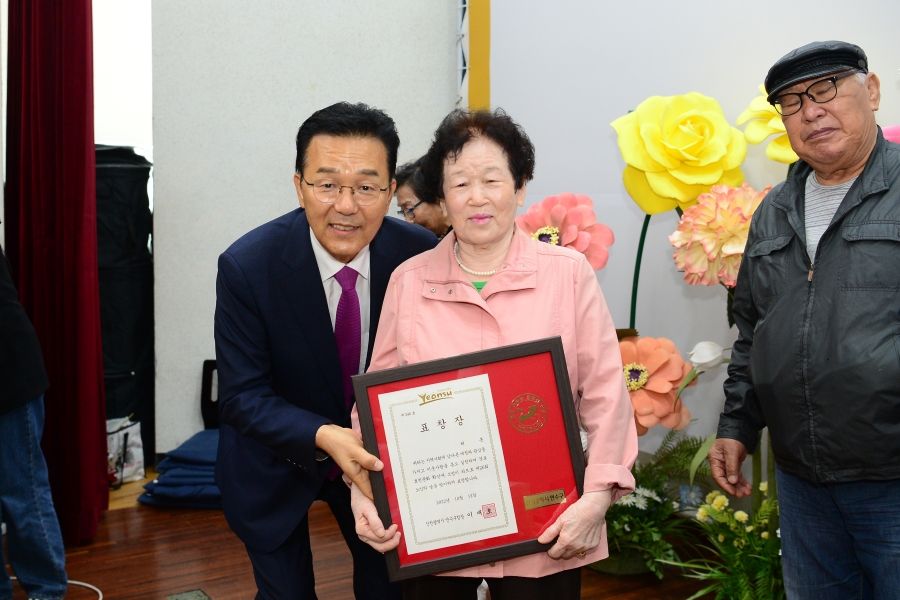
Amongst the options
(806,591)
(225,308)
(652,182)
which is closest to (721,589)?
(806,591)

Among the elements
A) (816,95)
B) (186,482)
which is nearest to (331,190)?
(816,95)

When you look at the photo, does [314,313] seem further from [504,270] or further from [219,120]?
[219,120]

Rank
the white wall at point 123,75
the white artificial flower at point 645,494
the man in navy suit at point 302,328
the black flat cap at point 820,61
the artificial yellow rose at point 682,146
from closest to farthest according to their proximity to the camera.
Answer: the black flat cap at point 820,61
the man in navy suit at point 302,328
the artificial yellow rose at point 682,146
the white artificial flower at point 645,494
the white wall at point 123,75

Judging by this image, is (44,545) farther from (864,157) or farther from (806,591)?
(864,157)

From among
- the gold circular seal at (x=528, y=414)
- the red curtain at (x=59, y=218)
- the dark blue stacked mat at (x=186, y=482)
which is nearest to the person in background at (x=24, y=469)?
the red curtain at (x=59, y=218)

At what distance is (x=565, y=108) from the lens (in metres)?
3.76

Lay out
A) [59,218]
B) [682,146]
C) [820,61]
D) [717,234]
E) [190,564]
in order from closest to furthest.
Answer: [820,61] → [717,234] → [682,146] → [190,564] → [59,218]

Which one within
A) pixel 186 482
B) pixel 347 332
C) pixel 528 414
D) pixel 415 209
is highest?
pixel 415 209

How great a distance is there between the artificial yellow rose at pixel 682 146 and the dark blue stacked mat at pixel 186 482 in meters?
2.46

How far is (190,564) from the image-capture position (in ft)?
10.3

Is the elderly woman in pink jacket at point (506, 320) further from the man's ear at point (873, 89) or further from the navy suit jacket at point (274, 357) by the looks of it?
the man's ear at point (873, 89)

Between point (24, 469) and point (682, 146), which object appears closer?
point (682, 146)

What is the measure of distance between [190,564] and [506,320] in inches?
90.0

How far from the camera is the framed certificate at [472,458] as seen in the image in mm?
1407
